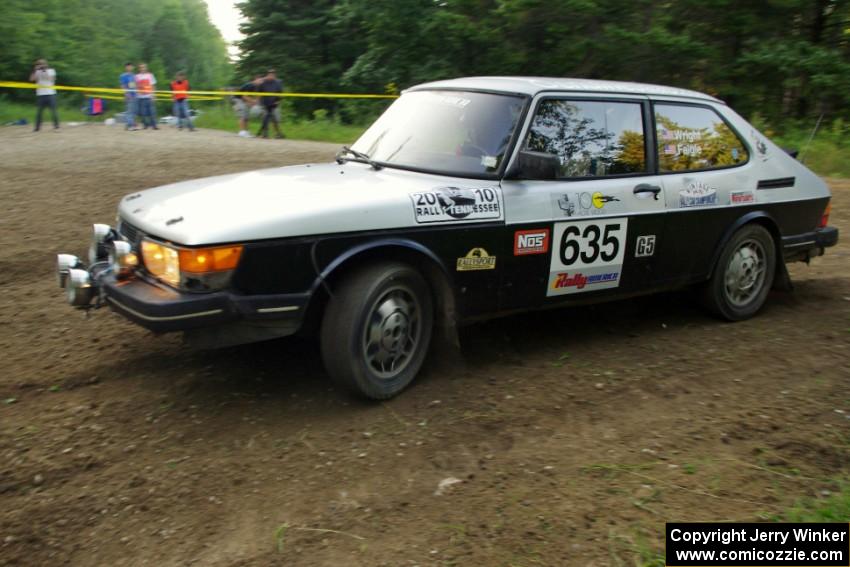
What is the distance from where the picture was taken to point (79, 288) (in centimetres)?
418

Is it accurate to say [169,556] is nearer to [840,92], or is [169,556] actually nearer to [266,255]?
[266,255]

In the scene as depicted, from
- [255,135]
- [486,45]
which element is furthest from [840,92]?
[255,135]

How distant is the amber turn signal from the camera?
3.73 m

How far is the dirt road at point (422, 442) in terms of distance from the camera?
3.15 meters

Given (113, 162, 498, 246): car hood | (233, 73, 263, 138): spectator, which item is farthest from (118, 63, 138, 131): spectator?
(113, 162, 498, 246): car hood

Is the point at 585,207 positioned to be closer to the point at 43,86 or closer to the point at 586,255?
the point at 586,255

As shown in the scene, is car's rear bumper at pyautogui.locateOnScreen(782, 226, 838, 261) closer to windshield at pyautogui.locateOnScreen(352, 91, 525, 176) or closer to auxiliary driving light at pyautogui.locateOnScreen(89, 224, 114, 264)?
windshield at pyautogui.locateOnScreen(352, 91, 525, 176)

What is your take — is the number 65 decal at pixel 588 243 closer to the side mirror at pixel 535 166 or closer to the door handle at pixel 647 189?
the door handle at pixel 647 189

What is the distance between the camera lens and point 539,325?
5816 millimetres

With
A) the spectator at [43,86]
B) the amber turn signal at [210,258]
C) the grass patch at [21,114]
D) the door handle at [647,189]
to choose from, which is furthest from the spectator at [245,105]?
the amber turn signal at [210,258]

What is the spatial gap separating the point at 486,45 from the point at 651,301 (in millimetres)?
17127

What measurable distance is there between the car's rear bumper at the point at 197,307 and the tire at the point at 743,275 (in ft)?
11.1

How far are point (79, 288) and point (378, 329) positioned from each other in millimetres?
1603

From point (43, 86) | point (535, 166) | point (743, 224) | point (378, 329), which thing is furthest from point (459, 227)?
point (43, 86)
